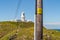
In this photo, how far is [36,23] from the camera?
10.8 metres

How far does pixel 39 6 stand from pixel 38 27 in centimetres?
113

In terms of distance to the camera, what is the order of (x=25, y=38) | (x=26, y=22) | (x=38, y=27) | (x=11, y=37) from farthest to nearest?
(x=26, y=22) → (x=11, y=37) → (x=25, y=38) → (x=38, y=27)

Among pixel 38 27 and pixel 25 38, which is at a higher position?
pixel 38 27

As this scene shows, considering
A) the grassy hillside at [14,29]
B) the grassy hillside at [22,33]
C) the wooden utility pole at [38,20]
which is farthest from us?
the grassy hillside at [14,29]

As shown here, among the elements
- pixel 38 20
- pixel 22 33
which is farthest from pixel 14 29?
pixel 38 20

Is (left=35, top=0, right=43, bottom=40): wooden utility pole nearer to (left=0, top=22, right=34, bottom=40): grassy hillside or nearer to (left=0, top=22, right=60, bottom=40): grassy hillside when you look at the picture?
(left=0, top=22, right=60, bottom=40): grassy hillside

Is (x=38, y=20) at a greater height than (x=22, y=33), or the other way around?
(x=38, y=20)

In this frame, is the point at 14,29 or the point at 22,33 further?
the point at 14,29

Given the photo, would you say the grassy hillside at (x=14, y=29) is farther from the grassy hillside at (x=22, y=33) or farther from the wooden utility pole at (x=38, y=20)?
the wooden utility pole at (x=38, y=20)

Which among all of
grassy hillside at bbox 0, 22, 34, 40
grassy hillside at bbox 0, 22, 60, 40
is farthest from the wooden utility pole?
grassy hillside at bbox 0, 22, 34, 40

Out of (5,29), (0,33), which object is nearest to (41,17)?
(0,33)

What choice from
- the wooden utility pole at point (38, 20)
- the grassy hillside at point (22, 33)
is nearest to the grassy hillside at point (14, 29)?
the grassy hillside at point (22, 33)

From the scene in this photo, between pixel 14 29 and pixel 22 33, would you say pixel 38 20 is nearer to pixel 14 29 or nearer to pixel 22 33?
pixel 22 33

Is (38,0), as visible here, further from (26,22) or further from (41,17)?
(26,22)
